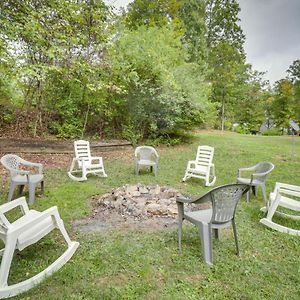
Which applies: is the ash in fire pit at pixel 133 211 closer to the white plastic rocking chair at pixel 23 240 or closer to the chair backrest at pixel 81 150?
the white plastic rocking chair at pixel 23 240

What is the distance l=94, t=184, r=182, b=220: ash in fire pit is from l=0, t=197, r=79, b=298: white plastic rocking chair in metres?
1.12

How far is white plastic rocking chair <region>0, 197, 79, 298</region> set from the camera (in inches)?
80.0

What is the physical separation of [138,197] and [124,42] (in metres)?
6.59

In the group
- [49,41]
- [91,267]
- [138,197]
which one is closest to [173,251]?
[91,267]

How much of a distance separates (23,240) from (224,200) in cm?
186

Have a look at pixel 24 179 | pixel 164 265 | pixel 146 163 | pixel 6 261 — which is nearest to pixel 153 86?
pixel 146 163

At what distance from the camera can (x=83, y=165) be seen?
5566 mm

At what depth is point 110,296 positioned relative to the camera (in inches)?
79.7

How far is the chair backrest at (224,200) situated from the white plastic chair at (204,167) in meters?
2.82

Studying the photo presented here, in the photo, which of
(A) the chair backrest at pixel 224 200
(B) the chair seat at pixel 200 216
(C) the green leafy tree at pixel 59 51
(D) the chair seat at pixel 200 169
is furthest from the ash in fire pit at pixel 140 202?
(C) the green leafy tree at pixel 59 51

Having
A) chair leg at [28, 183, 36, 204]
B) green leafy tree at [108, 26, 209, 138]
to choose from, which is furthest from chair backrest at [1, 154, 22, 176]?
green leafy tree at [108, 26, 209, 138]

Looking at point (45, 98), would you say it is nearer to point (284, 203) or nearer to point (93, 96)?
point (93, 96)

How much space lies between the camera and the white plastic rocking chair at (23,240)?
203 centimetres

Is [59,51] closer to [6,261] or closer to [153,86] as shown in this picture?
[153,86]
